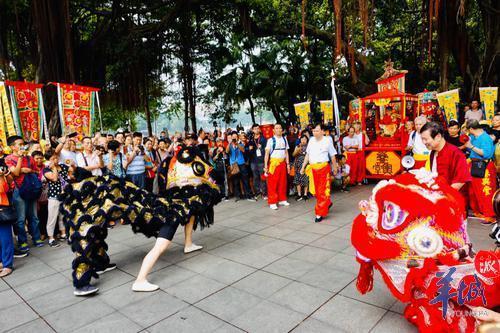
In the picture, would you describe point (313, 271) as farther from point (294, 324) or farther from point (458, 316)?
point (458, 316)

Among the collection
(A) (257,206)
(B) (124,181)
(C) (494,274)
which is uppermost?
(B) (124,181)

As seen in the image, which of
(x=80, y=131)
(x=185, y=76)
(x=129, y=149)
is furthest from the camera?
(x=185, y=76)

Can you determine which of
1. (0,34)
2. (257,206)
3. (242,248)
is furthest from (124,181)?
(0,34)

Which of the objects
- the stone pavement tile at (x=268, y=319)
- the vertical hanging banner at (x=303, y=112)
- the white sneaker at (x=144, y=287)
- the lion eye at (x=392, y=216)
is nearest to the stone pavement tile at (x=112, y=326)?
the white sneaker at (x=144, y=287)

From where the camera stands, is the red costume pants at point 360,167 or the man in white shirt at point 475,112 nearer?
the man in white shirt at point 475,112

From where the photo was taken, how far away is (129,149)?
6387mm

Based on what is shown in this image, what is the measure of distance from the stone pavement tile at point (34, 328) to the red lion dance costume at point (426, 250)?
8.25 ft

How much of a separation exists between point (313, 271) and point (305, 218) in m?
2.09

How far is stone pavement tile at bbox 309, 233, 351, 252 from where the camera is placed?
3981 mm

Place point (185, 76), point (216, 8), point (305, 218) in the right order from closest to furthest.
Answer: point (305, 218), point (216, 8), point (185, 76)

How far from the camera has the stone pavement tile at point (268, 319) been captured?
242 centimetres

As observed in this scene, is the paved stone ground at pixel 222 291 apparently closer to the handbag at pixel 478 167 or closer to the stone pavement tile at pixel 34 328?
the stone pavement tile at pixel 34 328

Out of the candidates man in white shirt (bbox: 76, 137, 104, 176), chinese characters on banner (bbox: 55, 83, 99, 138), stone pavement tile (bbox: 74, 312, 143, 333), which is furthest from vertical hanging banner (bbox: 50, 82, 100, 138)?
stone pavement tile (bbox: 74, 312, 143, 333)

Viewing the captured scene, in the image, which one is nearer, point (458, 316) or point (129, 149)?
point (458, 316)
